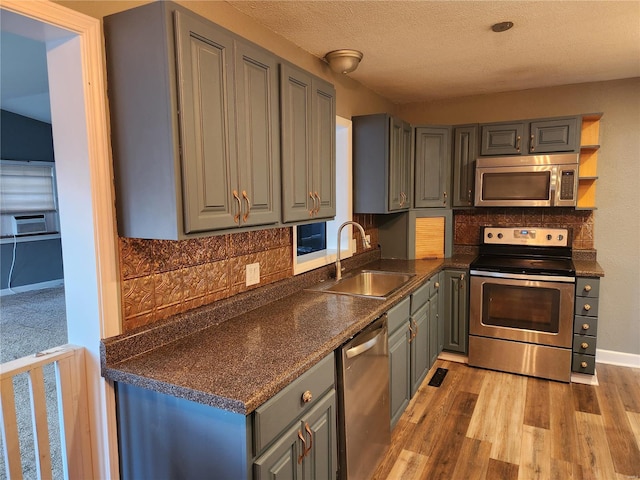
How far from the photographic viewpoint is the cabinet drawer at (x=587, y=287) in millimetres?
3021

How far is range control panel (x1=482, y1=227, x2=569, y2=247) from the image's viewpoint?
11.5 feet

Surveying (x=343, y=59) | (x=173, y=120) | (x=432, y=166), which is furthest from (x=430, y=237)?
(x=173, y=120)

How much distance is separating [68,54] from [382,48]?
5.93 ft

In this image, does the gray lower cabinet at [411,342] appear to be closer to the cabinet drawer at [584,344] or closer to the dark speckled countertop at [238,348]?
the dark speckled countertop at [238,348]

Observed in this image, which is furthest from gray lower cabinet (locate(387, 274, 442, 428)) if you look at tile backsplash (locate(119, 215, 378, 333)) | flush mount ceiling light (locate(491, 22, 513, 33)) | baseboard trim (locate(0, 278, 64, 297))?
baseboard trim (locate(0, 278, 64, 297))

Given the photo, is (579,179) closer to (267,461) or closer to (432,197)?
(432,197)

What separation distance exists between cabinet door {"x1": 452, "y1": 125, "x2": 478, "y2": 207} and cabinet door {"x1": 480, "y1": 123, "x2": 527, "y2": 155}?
0.08m

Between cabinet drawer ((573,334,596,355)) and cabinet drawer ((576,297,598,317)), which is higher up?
cabinet drawer ((576,297,598,317))

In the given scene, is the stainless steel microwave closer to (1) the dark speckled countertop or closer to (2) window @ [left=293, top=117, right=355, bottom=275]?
(2) window @ [left=293, top=117, right=355, bottom=275]

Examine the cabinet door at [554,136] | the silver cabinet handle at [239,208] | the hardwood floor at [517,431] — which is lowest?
the hardwood floor at [517,431]

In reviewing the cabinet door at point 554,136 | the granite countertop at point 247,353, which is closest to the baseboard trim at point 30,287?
the granite countertop at point 247,353

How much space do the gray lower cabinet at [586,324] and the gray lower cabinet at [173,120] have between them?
2750 mm

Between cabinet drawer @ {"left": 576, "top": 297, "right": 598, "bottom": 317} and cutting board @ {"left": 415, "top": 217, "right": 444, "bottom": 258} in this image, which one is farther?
cutting board @ {"left": 415, "top": 217, "right": 444, "bottom": 258}

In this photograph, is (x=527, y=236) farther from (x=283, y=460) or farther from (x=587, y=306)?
(x=283, y=460)
